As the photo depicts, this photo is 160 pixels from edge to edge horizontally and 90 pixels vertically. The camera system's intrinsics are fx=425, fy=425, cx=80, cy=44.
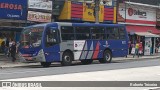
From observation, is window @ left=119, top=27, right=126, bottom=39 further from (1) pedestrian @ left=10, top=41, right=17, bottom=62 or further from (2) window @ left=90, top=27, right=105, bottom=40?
(1) pedestrian @ left=10, top=41, right=17, bottom=62

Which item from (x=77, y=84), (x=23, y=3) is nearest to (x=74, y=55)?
(x=23, y=3)

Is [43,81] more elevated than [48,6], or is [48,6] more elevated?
[48,6]

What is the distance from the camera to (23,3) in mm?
32812

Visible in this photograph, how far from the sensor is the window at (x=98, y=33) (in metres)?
29.8

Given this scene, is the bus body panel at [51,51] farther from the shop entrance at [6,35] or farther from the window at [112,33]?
the shop entrance at [6,35]

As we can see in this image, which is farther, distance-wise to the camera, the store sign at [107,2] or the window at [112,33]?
the store sign at [107,2]

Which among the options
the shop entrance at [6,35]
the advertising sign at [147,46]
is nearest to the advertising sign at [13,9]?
the shop entrance at [6,35]

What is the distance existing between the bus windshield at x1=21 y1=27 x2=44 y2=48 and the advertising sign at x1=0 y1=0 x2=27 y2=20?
4.08m

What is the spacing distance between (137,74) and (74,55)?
10447 mm

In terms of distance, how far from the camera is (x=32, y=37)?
90.2 feet

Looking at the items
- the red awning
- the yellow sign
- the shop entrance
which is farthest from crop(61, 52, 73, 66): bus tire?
the red awning

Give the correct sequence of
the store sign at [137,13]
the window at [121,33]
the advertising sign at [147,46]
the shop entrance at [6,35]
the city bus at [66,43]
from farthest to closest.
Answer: the store sign at [137,13] → the advertising sign at [147,46] → the shop entrance at [6,35] → the window at [121,33] → the city bus at [66,43]

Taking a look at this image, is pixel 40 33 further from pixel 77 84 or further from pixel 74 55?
pixel 77 84

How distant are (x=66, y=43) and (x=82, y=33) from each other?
179cm
